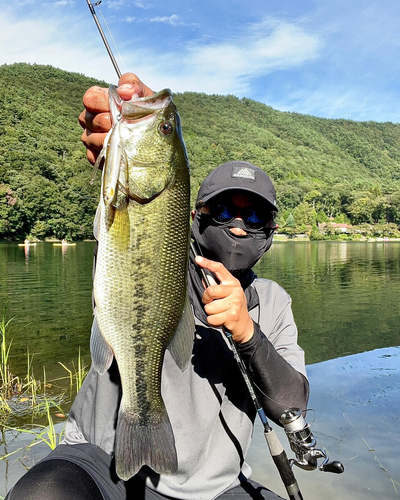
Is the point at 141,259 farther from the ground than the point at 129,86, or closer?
closer

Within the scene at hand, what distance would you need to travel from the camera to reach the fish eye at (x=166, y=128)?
199 centimetres

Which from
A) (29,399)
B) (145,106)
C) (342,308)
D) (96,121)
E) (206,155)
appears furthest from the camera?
(206,155)

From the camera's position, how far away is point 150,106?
6.48 ft

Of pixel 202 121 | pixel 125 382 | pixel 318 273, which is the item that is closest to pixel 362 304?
pixel 318 273

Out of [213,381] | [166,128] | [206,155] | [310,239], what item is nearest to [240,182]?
[166,128]

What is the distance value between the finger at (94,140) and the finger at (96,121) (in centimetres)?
3

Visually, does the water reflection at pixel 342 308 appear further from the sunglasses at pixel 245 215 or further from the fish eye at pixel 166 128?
the fish eye at pixel 166 128

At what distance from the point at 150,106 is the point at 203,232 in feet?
3.75

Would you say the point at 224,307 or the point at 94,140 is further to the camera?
the point at 94,140

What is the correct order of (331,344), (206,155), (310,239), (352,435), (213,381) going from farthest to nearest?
(206,155), (310,239), (331,344), (352,435), (213,381)

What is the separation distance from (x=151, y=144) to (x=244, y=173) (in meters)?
1.01

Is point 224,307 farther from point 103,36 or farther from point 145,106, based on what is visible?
point 103,36

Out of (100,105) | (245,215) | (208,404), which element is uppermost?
(100,105)

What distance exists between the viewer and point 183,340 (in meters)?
2.15
